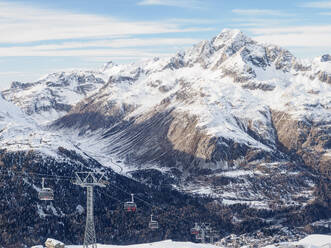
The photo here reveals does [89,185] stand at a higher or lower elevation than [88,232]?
higher

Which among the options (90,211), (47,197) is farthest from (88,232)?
(47,197)

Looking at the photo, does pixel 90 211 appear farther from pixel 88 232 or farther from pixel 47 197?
pixel 47 197

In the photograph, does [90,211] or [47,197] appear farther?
[47,197]

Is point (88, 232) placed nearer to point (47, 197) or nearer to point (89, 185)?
point (89, 185)

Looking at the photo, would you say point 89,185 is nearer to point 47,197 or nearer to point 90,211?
point 90,211

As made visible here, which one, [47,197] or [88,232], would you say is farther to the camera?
[47,197]

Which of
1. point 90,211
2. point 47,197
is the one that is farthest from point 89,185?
point 47,197
